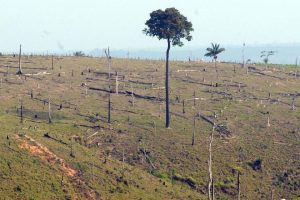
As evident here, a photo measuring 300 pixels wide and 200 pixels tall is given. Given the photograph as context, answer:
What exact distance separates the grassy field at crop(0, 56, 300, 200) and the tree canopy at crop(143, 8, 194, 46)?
1328 cm

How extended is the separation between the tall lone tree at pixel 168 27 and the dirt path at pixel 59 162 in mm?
25046

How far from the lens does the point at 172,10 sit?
77312mm

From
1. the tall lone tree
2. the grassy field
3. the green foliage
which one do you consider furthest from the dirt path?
the green foliage

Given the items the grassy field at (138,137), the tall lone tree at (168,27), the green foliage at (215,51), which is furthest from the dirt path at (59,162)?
the green foliage at (215,51)

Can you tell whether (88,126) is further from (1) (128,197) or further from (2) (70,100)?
(1) (128,197)

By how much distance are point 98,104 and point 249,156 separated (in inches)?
1099

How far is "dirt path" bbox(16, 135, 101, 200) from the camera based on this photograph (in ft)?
165

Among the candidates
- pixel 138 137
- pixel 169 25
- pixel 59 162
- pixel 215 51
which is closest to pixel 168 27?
pixel 169 25

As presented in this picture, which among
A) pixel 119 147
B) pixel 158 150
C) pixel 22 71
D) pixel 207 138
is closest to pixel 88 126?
pixel 119 147

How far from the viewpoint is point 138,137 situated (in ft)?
230

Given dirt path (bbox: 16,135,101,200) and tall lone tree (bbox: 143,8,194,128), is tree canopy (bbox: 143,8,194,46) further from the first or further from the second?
dirt path (bbox: 16,135,101,200)

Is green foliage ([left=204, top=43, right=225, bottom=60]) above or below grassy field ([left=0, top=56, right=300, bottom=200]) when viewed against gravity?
above

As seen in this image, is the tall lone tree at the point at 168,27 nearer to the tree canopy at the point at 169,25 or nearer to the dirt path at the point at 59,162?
the tree canopy at the point at 169,25

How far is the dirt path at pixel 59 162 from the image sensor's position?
165ft
